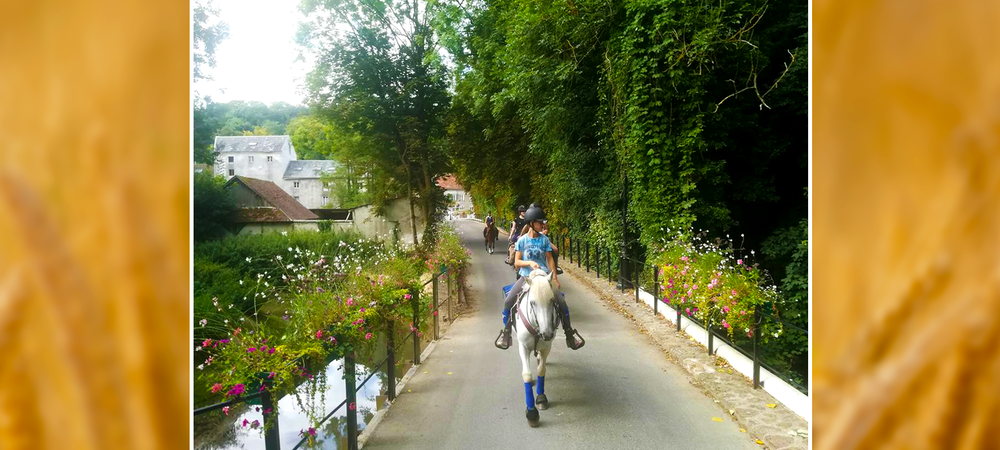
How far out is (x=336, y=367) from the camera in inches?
70.3

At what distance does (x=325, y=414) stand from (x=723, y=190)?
2.07 metres

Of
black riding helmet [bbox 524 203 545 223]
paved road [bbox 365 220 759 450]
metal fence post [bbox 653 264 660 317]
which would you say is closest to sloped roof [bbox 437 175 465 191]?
paved road [bbox 365 220 759 450]

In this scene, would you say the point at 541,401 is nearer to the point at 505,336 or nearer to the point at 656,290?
the point at 505,336

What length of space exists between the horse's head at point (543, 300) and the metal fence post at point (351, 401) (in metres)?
0.73

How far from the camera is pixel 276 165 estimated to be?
1.58m

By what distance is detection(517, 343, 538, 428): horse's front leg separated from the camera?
169 cm

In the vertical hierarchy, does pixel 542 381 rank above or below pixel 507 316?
below

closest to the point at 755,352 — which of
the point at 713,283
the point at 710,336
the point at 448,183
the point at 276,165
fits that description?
the point at 710,336

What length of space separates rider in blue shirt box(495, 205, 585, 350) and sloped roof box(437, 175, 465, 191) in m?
0.31

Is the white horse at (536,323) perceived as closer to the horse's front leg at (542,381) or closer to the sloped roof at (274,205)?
the horse's front leg at (542,381)

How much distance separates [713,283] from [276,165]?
6.98ft
